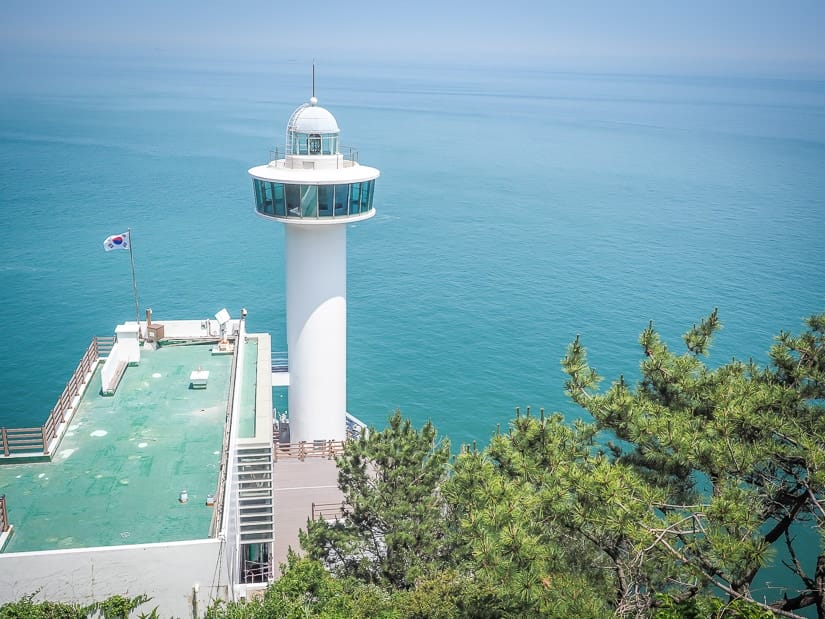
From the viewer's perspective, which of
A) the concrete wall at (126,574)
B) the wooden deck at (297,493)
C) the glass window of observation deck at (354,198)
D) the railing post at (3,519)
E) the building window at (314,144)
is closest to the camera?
the concrete wall at (126,574)

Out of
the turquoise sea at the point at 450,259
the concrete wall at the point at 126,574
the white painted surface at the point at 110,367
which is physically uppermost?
the white painted surface at the point at 110,367

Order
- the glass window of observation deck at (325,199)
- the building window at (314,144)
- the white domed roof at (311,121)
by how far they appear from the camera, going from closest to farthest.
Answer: the glass window of observation deck at (325,199) → the white domed roof at (311,121) → the building window at (314,144)

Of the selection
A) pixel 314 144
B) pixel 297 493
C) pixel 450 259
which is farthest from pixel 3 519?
pixel 450 259

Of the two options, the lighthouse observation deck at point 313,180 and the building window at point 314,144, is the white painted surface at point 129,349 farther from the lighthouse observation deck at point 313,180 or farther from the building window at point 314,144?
the building window at point 314,144

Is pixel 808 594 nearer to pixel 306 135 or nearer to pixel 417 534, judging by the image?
pixel 417 534

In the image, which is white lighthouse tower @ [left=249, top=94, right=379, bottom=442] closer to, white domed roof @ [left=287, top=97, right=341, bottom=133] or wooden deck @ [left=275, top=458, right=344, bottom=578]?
white domed roof @ [left=287, top=97, right=341, bottom=133]

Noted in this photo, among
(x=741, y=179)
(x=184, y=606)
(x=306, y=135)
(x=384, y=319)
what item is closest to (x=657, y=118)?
(x=741, y=179)

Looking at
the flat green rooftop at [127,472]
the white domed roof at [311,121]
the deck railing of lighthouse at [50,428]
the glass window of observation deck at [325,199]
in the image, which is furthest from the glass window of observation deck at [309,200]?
the deck railing of lighthouse at [50,428]
